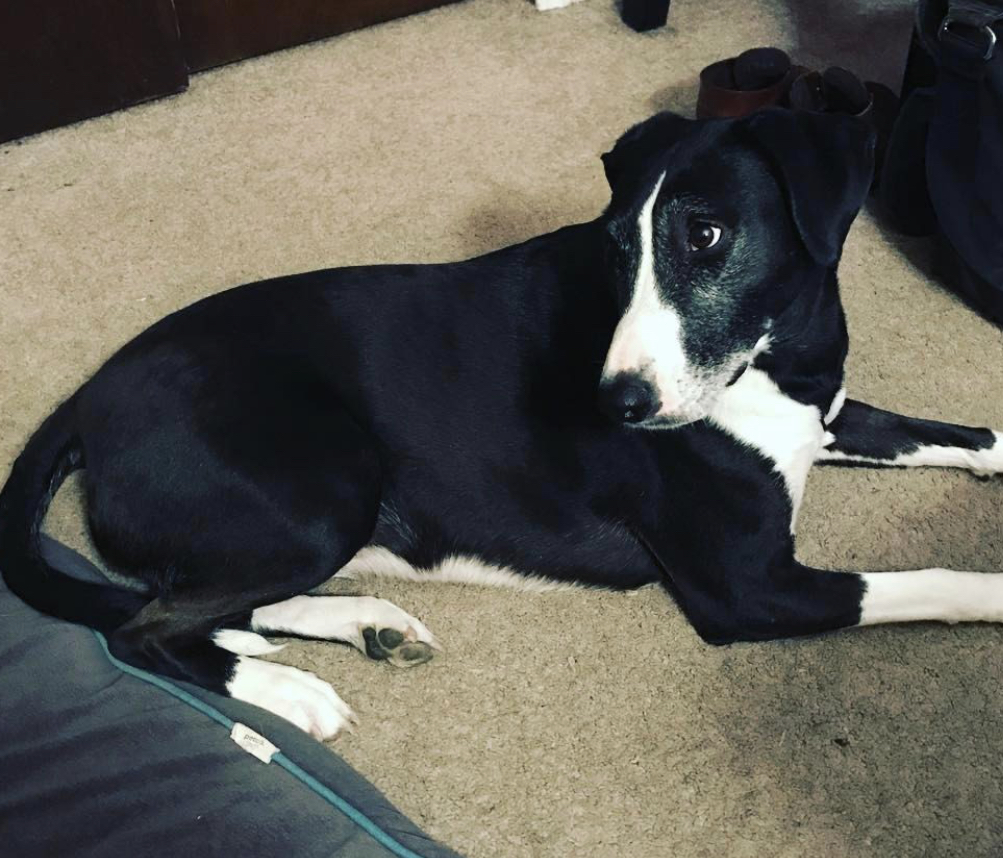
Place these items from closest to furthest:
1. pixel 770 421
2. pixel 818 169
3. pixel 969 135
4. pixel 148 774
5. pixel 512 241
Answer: pixel 818 169 → pixel 148 774 → pixel 770 421 → pixel 969 135 → pixel 512 241

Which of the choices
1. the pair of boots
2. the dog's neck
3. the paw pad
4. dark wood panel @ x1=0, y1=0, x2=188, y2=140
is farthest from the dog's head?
dark wood panel @ x1=0, y1=0, x2=188, y2=140

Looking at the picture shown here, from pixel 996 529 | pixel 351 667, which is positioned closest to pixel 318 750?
pixel 351 667

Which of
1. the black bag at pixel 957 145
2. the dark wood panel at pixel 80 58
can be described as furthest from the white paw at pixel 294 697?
the dark wood panel at pixel 80 58

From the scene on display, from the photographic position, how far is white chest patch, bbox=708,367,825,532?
6.01 feet

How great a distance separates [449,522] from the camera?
6.46ft

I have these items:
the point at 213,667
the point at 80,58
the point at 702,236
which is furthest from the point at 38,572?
the point at 80,58

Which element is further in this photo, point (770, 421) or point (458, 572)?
point (458, 572)

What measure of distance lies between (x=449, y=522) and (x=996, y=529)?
98 cm

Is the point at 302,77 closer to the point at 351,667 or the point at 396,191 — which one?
the point at 396,191

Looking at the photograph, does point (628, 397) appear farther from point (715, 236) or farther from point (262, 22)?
point (262, 22)

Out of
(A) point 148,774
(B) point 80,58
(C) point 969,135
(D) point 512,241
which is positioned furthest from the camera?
(B) point 80,58

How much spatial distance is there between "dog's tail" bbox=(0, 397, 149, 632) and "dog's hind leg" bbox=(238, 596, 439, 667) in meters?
0.18

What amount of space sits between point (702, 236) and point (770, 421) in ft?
1.20

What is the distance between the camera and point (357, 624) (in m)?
1.98
